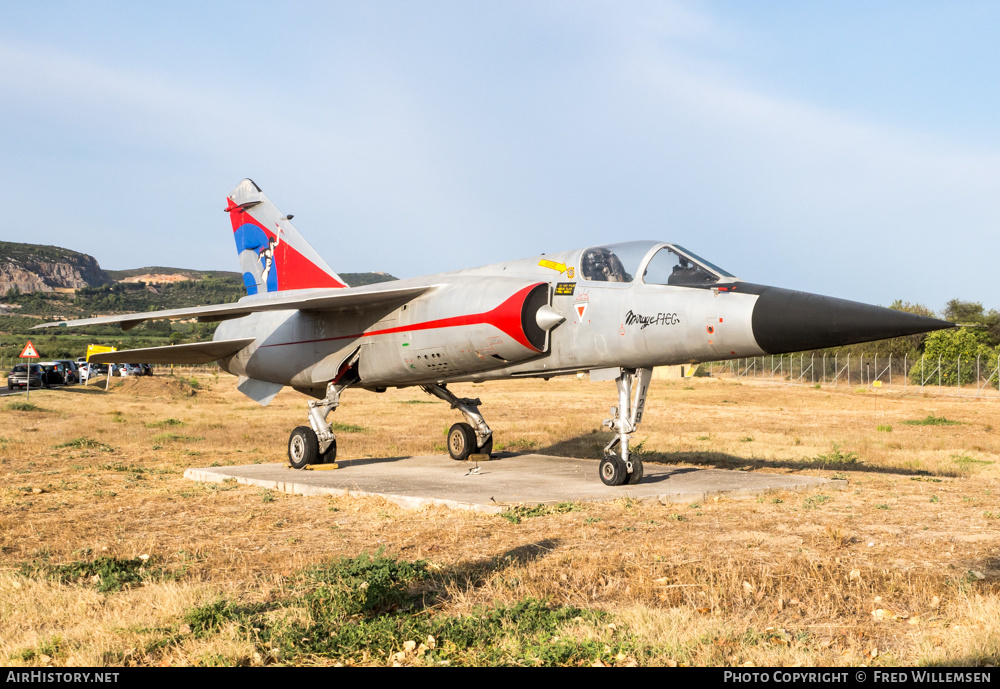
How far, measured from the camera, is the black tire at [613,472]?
461 inches

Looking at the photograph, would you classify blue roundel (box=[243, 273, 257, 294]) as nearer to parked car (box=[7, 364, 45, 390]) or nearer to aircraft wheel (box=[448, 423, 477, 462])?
aircraft wheel (box=[448, 423, 477, 462])

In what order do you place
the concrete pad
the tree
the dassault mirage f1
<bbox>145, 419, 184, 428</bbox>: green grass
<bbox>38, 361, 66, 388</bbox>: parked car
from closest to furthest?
the dassault mirage f1
the concrete pad
<bbox>145, 419, 184, 428</bbox>: green grass
the tree
<bbox>38, 361, 66, 388</bbox>: parked car

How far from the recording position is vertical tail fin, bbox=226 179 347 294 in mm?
17203

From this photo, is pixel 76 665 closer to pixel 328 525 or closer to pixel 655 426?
pixel 328 525

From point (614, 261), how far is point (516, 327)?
5.61ft

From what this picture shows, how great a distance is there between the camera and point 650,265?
440 inches

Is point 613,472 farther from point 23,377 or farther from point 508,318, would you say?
point 23,377

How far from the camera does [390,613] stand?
5855mm

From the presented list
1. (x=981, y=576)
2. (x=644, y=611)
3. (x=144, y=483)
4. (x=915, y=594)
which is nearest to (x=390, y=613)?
(x=644, y=611)

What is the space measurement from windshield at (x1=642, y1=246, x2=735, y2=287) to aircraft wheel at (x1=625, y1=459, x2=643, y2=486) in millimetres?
2676

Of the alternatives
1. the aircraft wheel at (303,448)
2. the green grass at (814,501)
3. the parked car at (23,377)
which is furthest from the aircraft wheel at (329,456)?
the parked car at (23,377)

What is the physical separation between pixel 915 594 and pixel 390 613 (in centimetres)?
395

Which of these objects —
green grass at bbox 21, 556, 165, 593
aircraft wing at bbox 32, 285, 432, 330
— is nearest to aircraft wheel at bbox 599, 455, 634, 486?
aircraft wing at bbox 32, 285, 432, 330

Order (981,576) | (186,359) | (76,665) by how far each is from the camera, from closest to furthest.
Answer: (76,665) < (981,576) < (186,359)
